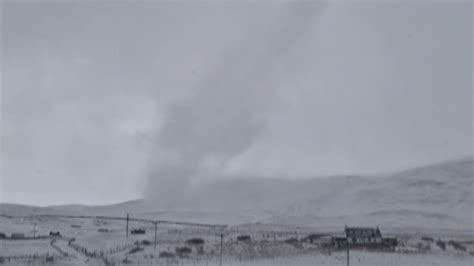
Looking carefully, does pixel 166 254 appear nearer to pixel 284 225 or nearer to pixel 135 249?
pixel 135 249

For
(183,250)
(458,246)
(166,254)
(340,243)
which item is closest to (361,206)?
(458,246)

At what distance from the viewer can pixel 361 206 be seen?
160250 mm

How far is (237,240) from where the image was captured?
78.9 metres

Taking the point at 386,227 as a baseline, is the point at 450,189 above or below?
above

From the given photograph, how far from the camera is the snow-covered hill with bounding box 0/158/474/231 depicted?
437 ft

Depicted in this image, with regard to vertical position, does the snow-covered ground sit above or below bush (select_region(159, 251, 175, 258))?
above

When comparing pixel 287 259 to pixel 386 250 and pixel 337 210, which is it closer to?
pixel 386 250

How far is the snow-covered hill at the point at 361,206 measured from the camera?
437 ft

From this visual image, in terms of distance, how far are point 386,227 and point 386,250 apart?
50.7 metres

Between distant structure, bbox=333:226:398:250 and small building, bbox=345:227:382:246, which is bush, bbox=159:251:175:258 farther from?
small building, bbox=345:227:382:246

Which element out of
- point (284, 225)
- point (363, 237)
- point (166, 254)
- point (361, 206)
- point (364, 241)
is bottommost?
point (166, 254)

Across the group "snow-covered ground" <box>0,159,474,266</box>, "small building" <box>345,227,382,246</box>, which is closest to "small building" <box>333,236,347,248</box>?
"small building" <box>345,227,382,246</box>

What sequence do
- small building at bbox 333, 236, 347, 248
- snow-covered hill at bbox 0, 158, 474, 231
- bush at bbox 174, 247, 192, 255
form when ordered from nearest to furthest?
bush at bbox 174, 247, 192, 255, small building at bbox 333, 236, 347, 248, snow-covered hill at bbox 0, 158, 474, 231

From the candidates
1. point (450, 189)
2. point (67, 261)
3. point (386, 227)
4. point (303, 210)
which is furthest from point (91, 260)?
point (450, 189)
